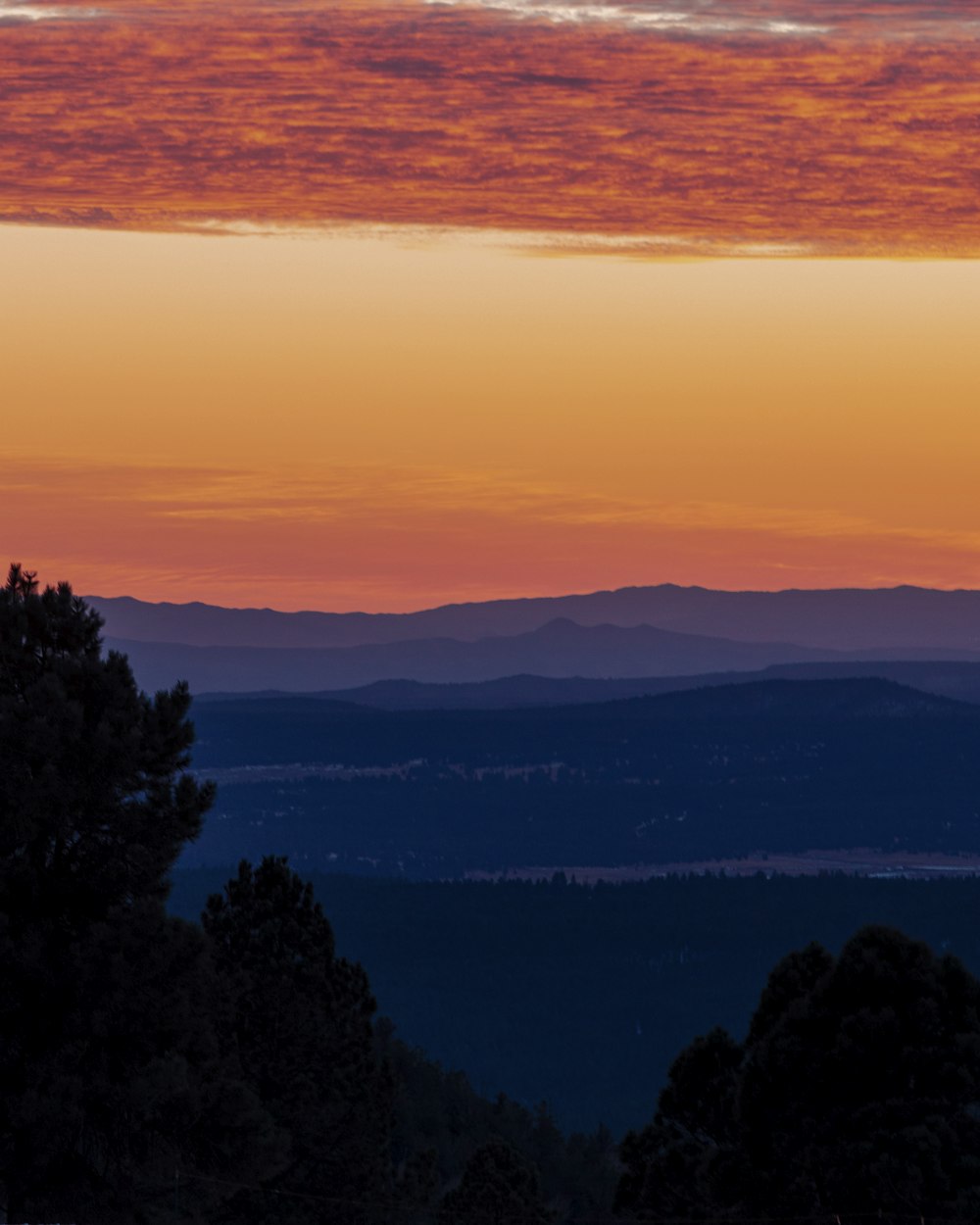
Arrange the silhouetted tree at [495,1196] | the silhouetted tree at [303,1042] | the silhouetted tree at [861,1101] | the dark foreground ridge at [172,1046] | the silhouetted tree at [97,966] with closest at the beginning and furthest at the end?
the silhouetted tree at [97,966], the dark foreground ridge at [172,1046], the silhouetted tree at [861,1101], the silhouetted tree at [303,1042], the silhouetted tree at [495,1196]

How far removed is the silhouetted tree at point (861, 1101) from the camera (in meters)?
38.1

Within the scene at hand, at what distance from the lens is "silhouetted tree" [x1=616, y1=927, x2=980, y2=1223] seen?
3812cm

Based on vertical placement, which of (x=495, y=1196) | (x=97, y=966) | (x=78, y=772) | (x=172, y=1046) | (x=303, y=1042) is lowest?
(x=495, y=1196)

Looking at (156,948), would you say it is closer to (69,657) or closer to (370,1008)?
(69,657)

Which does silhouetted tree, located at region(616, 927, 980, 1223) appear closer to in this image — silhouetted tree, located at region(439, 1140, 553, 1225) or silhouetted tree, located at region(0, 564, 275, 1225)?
silhouetted tree, located at region(0, 564, 275, 1225)

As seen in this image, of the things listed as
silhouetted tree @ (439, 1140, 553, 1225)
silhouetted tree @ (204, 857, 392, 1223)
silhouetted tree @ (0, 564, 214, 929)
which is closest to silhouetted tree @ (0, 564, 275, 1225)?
silhouetted tree @ (0, 564, 214, 929)

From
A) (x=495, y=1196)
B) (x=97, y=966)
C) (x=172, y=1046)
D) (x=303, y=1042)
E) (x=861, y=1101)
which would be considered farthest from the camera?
(x=495, y=1196)

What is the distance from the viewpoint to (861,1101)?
40375mm

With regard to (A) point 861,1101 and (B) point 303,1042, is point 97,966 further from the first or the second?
(B) point 303,1042

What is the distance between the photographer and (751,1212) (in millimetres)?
41000

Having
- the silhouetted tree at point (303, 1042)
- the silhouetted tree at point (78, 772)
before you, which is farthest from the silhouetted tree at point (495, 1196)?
the silhouetted tree at point (78, 772)

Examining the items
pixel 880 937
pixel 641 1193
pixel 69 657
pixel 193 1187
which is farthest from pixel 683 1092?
pixel 69 657

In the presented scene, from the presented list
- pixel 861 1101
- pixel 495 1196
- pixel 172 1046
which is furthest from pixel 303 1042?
pixel 495 1196

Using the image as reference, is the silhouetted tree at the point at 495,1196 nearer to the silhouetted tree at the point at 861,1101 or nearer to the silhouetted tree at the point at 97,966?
the silhouetted tree at the point at 861,1101
